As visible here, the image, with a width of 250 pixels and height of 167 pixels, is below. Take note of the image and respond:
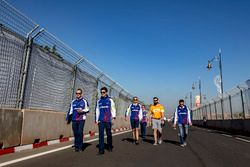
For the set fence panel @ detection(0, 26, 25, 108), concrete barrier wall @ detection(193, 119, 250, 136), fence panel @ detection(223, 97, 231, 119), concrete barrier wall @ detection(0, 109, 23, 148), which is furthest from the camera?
fence panel @ detection(223, 97, 231, 119)

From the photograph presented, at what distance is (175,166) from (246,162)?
6.04 feet

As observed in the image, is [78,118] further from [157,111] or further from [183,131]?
[183,131]

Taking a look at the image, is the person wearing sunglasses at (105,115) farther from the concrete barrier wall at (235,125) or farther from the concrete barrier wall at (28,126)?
the concrete barrier wall at (235,125)

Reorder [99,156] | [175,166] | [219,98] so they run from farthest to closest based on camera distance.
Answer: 1. [219,98]
2. [99,156]
3. [175,166]

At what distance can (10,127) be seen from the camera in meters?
6.95

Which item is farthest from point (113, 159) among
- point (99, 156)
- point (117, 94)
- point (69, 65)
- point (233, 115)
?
point (233, 115)

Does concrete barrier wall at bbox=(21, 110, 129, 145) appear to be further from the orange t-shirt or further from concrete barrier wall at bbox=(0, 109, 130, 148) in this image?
the orange t-shirt

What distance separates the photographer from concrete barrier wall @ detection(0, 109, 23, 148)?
6668 millimetres

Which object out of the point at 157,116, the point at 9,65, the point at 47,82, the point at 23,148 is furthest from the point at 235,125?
the point at 9,65

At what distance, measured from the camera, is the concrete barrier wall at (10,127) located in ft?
21.9

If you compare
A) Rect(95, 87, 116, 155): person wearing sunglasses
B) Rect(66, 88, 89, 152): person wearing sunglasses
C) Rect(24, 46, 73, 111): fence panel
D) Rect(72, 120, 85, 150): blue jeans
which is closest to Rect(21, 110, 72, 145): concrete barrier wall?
Rect(24, 46, 73, 111): fence panel

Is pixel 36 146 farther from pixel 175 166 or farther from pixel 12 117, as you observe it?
pixel 175 166

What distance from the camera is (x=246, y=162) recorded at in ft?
20.9

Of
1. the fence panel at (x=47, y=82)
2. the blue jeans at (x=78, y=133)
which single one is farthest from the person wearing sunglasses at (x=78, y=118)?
the fence panel at (x=47, y=82)
